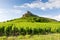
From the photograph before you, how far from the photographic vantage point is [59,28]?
277 ft

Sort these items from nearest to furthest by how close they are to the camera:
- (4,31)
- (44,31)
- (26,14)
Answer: (4,31)
(44,31)
(26,14)

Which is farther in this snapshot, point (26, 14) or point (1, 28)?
point (26, 14)

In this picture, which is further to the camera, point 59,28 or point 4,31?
point 59,28

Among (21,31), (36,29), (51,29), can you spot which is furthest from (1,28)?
(51,29)

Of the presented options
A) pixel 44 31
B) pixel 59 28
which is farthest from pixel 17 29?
pixel 59 28

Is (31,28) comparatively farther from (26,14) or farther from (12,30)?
(26,14)

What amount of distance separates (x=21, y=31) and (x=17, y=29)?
99.7 inches

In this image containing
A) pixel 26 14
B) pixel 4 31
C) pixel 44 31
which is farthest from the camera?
pixel 26 14

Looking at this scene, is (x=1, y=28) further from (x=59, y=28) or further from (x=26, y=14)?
(x=26, y=14)

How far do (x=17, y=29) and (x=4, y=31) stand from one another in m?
5.95

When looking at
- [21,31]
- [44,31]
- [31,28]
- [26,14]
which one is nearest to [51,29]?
[44,31]

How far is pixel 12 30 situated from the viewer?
78.2 m

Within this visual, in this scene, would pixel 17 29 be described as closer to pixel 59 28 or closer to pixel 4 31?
pixel 4 31

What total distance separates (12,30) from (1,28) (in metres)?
4.99
